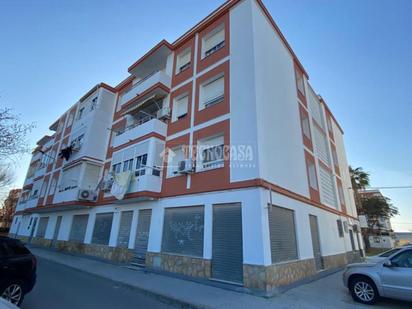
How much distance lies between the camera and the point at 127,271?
33.5ft

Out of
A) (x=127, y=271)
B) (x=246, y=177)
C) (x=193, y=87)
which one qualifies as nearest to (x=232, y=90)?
(x=193, y=87)

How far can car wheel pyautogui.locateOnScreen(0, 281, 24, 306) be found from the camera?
483cm

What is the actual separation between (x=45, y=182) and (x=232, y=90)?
73.1 ft

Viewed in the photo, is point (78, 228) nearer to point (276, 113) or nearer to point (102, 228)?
point (102, 228)

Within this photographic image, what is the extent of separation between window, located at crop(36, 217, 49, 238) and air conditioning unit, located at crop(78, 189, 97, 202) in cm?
954

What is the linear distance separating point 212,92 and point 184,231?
7.12 metres

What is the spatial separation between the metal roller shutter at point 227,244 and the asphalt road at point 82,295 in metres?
2.52

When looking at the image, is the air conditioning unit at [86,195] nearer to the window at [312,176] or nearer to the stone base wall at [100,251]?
the stone base wall at [100,251]

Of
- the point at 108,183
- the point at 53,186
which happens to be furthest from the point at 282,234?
the point at 53,186

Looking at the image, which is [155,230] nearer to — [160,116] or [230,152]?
[230,152]

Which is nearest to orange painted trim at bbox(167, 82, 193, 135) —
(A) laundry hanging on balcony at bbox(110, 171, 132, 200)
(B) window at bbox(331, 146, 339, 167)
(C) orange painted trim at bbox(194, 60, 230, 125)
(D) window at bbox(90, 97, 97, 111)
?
(C) orange painted trim at bbox(194, 60, 230, 125)

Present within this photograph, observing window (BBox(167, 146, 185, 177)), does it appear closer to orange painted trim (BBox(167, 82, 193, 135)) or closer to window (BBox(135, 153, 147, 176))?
orange painted trim (BBox(167, 82, 193, 135))

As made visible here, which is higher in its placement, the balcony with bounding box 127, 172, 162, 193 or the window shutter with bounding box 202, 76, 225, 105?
the window shutter with bounding box 202, 76, 225, 105

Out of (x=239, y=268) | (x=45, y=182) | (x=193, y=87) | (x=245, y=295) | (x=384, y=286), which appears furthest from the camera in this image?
(x=45, y=182)
